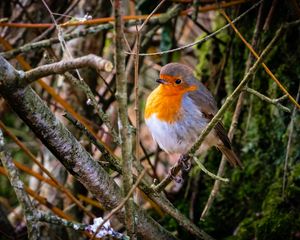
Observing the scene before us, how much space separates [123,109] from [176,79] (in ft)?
6.62

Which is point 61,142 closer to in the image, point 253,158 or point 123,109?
point 123,109

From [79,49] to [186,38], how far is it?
149 centimetres

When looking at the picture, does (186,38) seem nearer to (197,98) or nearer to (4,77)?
(197,98)

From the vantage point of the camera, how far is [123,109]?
1.72m

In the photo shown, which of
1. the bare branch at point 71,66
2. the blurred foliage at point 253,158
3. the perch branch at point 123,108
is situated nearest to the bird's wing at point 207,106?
the blurred foliage at point 253,158

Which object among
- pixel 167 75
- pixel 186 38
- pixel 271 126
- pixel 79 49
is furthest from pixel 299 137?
pixel 186 38

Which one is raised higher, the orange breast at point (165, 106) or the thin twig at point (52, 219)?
the orange breast at point (165, 106)

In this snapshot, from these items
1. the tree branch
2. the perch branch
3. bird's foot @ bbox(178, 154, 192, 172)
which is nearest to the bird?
bird's foot @ bbox(178, 154, 192, 172)

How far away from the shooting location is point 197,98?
144 inches

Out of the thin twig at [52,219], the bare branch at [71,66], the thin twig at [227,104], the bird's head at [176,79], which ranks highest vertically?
the bird's head at [176,79]

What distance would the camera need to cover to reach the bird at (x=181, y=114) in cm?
352

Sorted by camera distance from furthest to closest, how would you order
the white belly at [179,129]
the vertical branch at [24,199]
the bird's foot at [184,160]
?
the white belly at [179,129] → the bird's foot at [184,160] → the vertical branch at [24,199]

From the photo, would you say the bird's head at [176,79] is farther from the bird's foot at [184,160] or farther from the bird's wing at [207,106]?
the bird's foot at [184,160]

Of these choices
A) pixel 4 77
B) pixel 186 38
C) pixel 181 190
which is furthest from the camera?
pixel 186 38
